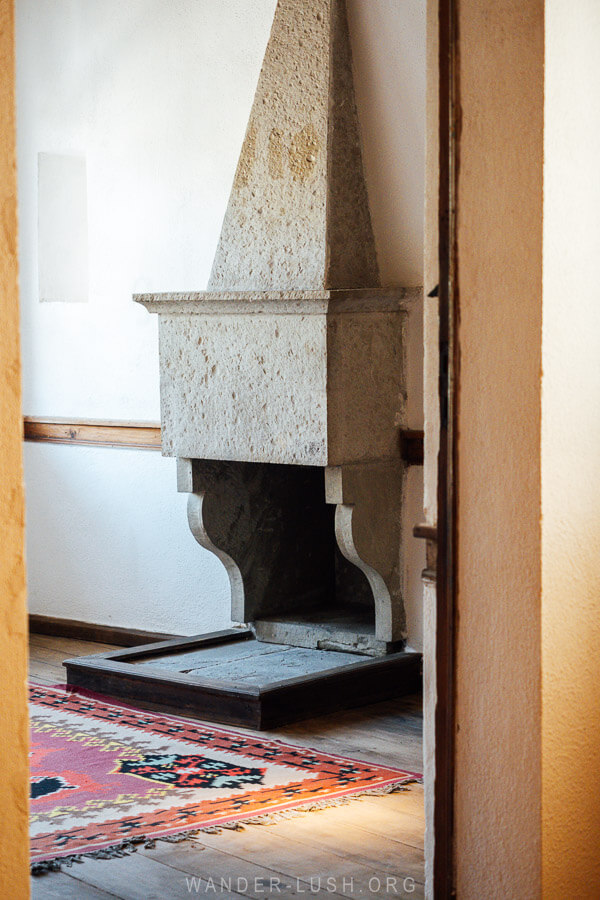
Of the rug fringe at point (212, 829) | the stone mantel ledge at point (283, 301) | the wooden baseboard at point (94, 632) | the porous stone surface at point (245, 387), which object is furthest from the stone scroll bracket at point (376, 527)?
the rug fringe at point (212, 829)

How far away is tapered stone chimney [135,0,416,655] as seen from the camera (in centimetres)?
508

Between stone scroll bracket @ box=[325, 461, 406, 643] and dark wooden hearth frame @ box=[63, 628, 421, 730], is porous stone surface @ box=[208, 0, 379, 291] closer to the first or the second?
stone scroll bracket @ box=[325, 461, 406, 643]

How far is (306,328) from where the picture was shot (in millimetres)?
5043

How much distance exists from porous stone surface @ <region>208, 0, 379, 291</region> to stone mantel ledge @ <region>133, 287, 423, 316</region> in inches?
6.2

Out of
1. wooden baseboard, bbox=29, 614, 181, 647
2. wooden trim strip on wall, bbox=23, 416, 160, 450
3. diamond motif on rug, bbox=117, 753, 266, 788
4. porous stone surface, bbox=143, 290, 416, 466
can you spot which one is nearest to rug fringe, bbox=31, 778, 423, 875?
diamond motif on rug, bbox=117, 753, 266, 788

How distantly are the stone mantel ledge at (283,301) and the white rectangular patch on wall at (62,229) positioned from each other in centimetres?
113

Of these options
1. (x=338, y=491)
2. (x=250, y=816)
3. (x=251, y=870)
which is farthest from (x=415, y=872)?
(x=338, y=491)

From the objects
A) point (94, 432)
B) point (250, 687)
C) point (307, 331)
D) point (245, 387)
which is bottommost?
point (250, 687)

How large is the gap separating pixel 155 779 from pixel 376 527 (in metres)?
1.61

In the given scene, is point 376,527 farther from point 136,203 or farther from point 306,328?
point 136,203

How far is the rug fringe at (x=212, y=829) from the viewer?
3.31m

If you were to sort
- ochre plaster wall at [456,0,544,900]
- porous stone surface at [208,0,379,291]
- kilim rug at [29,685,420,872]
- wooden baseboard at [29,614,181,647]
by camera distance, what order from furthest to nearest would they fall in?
wooden baseboard at [29,614,181,647], porous stone surface at [208,0,379,291], kilim rug at [29,685,420,872], ochre plaster wall at [456,0,544,900]

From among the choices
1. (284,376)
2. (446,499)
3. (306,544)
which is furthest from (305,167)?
(446,499)

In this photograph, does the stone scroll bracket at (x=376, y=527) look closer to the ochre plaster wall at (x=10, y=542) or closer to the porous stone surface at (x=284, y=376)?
the porous stone surface at (x=284, y=376)
